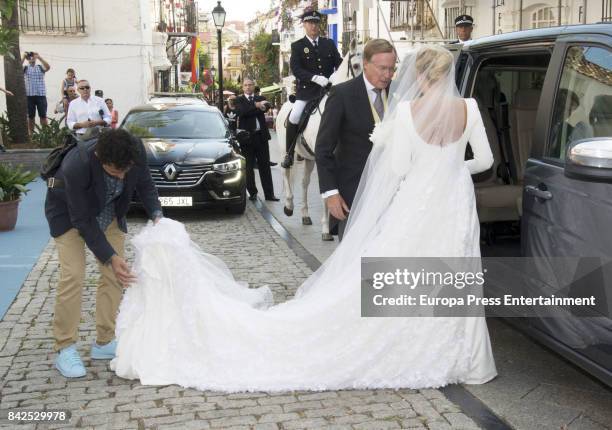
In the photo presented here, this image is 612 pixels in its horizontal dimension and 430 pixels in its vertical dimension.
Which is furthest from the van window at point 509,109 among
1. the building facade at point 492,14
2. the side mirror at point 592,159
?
the building facade at point 492,14

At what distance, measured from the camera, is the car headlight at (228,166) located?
10984mm

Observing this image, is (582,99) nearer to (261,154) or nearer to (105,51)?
(261,154)

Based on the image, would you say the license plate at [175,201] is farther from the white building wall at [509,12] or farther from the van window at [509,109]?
the white building wall at [509,12]

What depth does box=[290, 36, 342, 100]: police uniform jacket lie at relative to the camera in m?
9.82

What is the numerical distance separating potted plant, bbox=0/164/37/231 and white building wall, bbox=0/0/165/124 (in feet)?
60.0

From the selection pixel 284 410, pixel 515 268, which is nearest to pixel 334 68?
pixel 515 268

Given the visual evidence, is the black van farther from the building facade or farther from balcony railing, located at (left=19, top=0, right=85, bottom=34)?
balcony railing, located at (left=19, top=0, right=85, bottom=34)

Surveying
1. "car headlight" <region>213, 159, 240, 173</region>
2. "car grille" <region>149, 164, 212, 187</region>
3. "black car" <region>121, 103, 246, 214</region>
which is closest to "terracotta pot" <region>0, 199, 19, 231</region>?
"black car" <region>121, 103, 246, 214</region>

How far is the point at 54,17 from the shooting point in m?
27.0

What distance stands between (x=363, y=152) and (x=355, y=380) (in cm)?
178

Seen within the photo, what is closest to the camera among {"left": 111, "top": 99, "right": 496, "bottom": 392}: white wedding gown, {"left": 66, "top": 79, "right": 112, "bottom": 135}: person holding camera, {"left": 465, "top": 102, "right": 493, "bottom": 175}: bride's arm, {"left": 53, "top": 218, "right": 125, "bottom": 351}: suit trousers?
{"left": 111, "top": 99, "right": 496, "bottom": 392}: white wedding gown

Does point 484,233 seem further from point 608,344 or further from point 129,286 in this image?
point 129,286

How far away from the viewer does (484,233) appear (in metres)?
5.44

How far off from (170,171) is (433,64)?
6.83 metres
